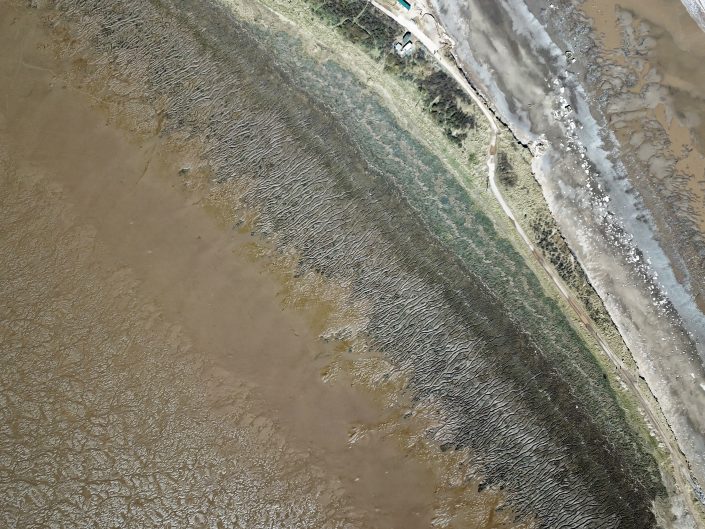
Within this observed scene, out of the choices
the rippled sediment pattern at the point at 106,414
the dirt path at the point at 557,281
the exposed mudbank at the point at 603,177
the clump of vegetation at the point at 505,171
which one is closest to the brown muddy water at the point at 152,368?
the rippled sediment pattern at the point at 106,414

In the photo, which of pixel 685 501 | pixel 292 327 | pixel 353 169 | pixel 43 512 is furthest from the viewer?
pixel 685 501

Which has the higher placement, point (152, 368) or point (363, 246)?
point (363, 246)

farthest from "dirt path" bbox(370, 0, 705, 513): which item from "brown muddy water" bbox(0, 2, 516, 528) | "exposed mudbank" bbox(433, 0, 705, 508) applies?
"brown muddy water" bbox(0, 2, 516, 528)

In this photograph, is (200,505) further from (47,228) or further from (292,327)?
(47,228)

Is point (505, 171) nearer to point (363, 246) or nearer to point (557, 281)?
point (557, 281)

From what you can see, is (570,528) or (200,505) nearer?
(200,505)

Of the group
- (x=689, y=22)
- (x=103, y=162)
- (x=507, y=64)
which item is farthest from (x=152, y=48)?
(x=689, y=22)

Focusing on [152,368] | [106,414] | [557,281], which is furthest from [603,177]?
[106,414]

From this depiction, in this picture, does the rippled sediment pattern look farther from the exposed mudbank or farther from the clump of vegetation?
the exposed mudbank
